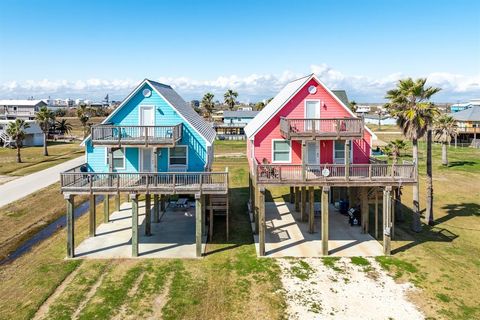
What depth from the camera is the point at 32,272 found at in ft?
65.6

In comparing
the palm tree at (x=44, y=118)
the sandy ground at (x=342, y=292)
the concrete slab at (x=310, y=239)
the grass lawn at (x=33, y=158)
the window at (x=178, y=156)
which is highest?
the palm tree at (x=44, y=118)

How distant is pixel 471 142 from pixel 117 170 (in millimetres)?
75637

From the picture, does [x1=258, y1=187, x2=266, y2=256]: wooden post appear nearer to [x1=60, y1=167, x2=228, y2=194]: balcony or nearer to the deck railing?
the deck railing

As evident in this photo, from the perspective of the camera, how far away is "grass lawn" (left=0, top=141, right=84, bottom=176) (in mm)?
52338

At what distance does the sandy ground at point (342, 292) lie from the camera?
625 inches

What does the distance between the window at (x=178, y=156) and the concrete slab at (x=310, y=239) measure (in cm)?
716

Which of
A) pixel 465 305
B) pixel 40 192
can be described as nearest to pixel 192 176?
pixel 465 305

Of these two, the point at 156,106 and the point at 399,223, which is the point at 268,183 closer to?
the point at 156,106

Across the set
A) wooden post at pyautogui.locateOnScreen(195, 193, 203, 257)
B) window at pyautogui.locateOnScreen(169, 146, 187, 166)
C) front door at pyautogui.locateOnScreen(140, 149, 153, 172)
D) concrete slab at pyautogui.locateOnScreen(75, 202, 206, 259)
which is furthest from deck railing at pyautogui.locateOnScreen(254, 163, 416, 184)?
front door at pyautogui.locateOnScreen(140, 149, 153, 172)

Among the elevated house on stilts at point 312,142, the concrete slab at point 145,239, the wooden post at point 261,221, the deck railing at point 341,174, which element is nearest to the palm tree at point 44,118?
the concrete slab at point 145,239

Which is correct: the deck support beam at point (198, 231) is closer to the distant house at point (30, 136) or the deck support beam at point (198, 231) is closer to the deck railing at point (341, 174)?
the deck railing at point (341, 174)

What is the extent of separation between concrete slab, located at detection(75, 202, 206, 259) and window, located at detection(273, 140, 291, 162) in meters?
7.52

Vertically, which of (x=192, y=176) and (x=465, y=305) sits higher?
(x=192, y=176)

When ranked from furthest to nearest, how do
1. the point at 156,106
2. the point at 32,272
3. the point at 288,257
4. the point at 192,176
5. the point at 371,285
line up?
the point at 156,106, the point at 192,176, the point at 288,257, the point at 32,272, the point at 371,285
